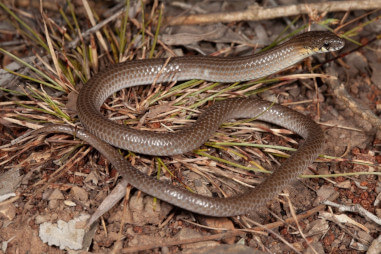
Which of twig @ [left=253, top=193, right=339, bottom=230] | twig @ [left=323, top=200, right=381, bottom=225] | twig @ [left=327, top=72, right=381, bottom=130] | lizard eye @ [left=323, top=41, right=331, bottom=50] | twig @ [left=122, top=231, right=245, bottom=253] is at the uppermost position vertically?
lizard eye @ [left=323, top=41, right=331, bottom=50]

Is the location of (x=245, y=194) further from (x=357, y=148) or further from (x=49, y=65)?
(x=49, y=65)

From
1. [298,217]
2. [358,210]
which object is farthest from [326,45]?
[298,217]

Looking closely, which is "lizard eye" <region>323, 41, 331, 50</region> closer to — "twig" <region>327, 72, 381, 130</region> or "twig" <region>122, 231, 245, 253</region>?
"twig" <region>327, 72, 381, 130</region>

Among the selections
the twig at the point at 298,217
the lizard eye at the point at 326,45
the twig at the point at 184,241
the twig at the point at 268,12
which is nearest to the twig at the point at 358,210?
the twig at the point at 298,217

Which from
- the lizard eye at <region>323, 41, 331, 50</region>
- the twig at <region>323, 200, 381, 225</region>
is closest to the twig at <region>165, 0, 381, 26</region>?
the lizard eye at <region>323, 41, 331, 50</region>

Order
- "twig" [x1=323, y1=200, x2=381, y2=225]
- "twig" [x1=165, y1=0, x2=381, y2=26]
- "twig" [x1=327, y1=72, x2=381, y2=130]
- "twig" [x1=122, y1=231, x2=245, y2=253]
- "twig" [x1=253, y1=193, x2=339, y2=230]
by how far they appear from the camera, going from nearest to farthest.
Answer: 1. "twig" [x1=122, y1=231, x2=245, y2=253]
2. "twig" [x1=253, y1=193, x2=339, y2=230]
3. "twig" [x1=323, y1=200, x2=381, y2=225]
4. "twig" [x1=327, y1=72, x2=381, y2=130]
5. "twig" [x1=165, y1=0, x2=381, y2=26]

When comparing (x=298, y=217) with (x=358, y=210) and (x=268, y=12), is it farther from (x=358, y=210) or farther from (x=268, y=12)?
(x=268, y=12)

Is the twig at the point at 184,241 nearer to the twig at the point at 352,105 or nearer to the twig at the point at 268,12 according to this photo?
the twig at the point at 352,105

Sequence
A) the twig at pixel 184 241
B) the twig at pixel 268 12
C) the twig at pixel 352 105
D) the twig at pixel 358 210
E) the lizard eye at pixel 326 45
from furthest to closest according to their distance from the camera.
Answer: the twig at pixel 268 12 < the twig at pixel 352 105 < the lizard eye at pixel 326 45 < the twig at pixel 358 210 < the twig at pixel 184 241

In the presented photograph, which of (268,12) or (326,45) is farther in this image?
(268,12)
